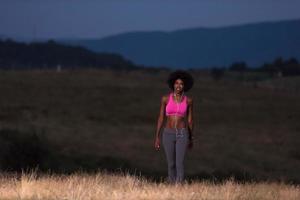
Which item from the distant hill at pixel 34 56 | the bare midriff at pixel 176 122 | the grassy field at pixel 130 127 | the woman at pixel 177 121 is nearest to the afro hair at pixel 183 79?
the woman at pixel 177 121

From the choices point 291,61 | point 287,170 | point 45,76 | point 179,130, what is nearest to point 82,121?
point 287,170

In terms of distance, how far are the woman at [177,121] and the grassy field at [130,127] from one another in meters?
1.08

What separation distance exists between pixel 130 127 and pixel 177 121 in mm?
43410

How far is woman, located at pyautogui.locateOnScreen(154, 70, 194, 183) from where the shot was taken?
1202 centimetres

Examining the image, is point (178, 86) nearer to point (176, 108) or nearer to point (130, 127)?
point (176, 108)

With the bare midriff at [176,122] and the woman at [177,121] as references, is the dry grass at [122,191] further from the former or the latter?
the bare midriff at [176,122]

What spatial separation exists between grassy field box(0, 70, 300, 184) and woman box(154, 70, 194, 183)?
3.55ft

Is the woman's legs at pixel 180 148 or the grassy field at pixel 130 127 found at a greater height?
the woman's legs at pixel 180 148

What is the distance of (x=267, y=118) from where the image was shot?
2493 inches

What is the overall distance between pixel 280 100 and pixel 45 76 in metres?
25.6

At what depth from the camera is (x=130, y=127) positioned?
55375mm

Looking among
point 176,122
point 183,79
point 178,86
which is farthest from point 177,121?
point 183,79

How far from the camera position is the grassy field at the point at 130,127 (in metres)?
35.5

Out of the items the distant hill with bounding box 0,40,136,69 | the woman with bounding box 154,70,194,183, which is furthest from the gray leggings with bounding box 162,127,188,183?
the distant hill with bounding box 0,40,136,69
